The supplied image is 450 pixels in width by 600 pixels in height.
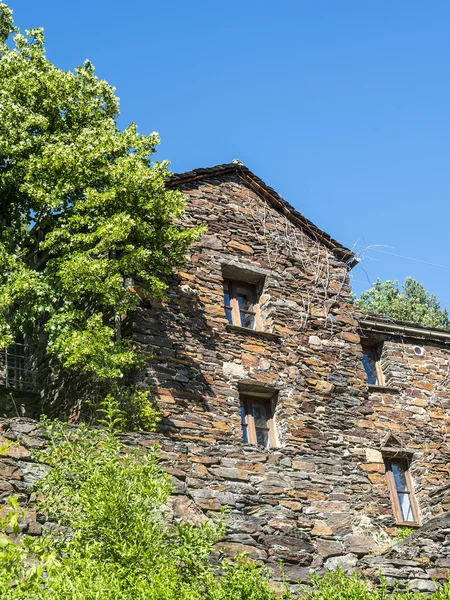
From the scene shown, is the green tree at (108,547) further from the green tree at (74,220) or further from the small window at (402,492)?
the small window at (402,492)

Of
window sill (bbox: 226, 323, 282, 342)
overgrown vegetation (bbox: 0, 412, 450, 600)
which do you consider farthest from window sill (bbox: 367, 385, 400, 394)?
overgrown vegetation (bbox: 0, 412, 450, 600)

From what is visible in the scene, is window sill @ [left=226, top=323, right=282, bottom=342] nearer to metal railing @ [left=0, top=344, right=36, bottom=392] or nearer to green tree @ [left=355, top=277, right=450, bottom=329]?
metal railing @ [left=0, top=344, right=36, bottom=392]

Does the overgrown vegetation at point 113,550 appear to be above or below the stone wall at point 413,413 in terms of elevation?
below

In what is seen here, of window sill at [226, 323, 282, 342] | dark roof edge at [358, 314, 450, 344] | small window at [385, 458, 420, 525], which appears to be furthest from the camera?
dark roof edge at [358, 314, 450, 344]

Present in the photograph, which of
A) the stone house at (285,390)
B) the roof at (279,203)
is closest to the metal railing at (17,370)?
Result: the stone house at (285,390)

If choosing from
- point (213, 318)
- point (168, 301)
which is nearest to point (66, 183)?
point (168, 301)

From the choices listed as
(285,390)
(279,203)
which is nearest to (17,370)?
(285,390)

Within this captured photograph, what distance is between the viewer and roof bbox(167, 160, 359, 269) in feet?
48.8

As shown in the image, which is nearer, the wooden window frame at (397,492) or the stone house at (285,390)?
the stone house at (285,390)

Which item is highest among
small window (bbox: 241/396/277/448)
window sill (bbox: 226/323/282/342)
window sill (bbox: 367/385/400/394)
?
window sill (bbox: 226/323/282/342)

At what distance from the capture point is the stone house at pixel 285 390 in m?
9.51

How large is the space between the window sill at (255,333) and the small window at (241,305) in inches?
14.2

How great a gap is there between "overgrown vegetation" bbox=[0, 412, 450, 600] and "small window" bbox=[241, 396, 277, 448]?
14.9ft

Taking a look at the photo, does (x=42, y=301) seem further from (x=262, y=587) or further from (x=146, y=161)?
(x=262, y=587)
